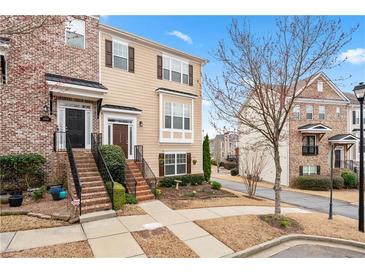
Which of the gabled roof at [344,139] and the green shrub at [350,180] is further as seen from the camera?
the gabled roof at [344,139]

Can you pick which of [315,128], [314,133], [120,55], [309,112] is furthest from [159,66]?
[314,133]

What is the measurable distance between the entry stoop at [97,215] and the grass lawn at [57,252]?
1.59 meters

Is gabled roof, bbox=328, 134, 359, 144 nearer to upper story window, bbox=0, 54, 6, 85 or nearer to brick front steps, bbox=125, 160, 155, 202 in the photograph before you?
brick front steps, bbox=125, 160, 155, 202

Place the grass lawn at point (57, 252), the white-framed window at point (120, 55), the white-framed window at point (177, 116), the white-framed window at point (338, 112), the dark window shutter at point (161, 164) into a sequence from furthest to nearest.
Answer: the white-framed window at point (338, 112) → the white-framed window at point (177, 116) → the dark window shutter at point (161, 164) → the white-framed window at point (120, 55) → the grass lawn at point (57, 252)

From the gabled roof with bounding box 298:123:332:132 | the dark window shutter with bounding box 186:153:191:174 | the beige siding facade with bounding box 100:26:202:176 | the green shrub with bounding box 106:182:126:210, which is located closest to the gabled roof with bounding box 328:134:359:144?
the gabled roof with bounding box 298:123:332:132

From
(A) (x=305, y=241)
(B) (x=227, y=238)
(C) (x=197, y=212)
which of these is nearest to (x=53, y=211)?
(C) (x=197, y=212)

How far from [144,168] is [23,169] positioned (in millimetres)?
4999

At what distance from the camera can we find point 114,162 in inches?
364

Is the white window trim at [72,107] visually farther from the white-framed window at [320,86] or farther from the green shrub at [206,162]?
the white-framed window at [320,86]

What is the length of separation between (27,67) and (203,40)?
7.42m

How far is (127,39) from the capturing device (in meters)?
12.2

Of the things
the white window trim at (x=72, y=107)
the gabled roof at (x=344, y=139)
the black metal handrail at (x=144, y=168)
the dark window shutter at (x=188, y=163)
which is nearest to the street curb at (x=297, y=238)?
the black metal handrail at (x=144, y=168)

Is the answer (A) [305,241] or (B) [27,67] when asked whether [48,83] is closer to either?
(B) [27,67]

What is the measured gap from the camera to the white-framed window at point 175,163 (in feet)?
44.6
